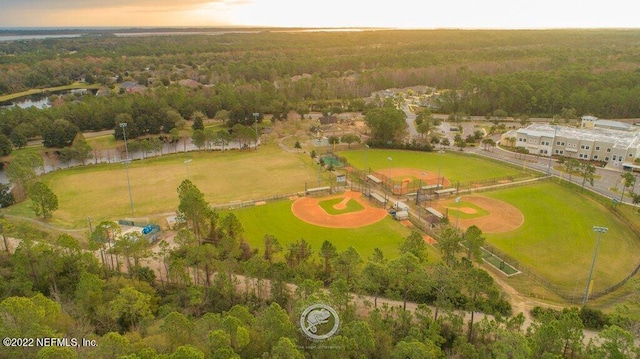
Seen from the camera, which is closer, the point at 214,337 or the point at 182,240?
the point at 214,337

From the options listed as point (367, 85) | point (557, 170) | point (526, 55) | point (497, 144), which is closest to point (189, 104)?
point (367, 85)

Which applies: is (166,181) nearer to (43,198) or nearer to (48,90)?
(43,198)

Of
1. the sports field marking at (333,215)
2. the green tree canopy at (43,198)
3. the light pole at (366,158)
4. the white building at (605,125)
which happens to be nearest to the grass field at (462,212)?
the sports field marking at (333,215)

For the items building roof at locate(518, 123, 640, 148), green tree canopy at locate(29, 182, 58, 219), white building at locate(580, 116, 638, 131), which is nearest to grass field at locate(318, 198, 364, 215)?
green tree canopy at locate(29, 182, 58, 219)

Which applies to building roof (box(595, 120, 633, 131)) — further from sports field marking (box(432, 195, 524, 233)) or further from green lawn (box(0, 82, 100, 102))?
green lawn (box(0, 82, 100, 102))

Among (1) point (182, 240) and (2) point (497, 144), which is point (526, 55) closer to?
(2) point (497, 144)

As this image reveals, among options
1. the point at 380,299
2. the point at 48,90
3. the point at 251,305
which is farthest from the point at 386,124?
the point at 48,90

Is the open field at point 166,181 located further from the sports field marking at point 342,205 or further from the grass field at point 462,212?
the grass field at point 462,212
